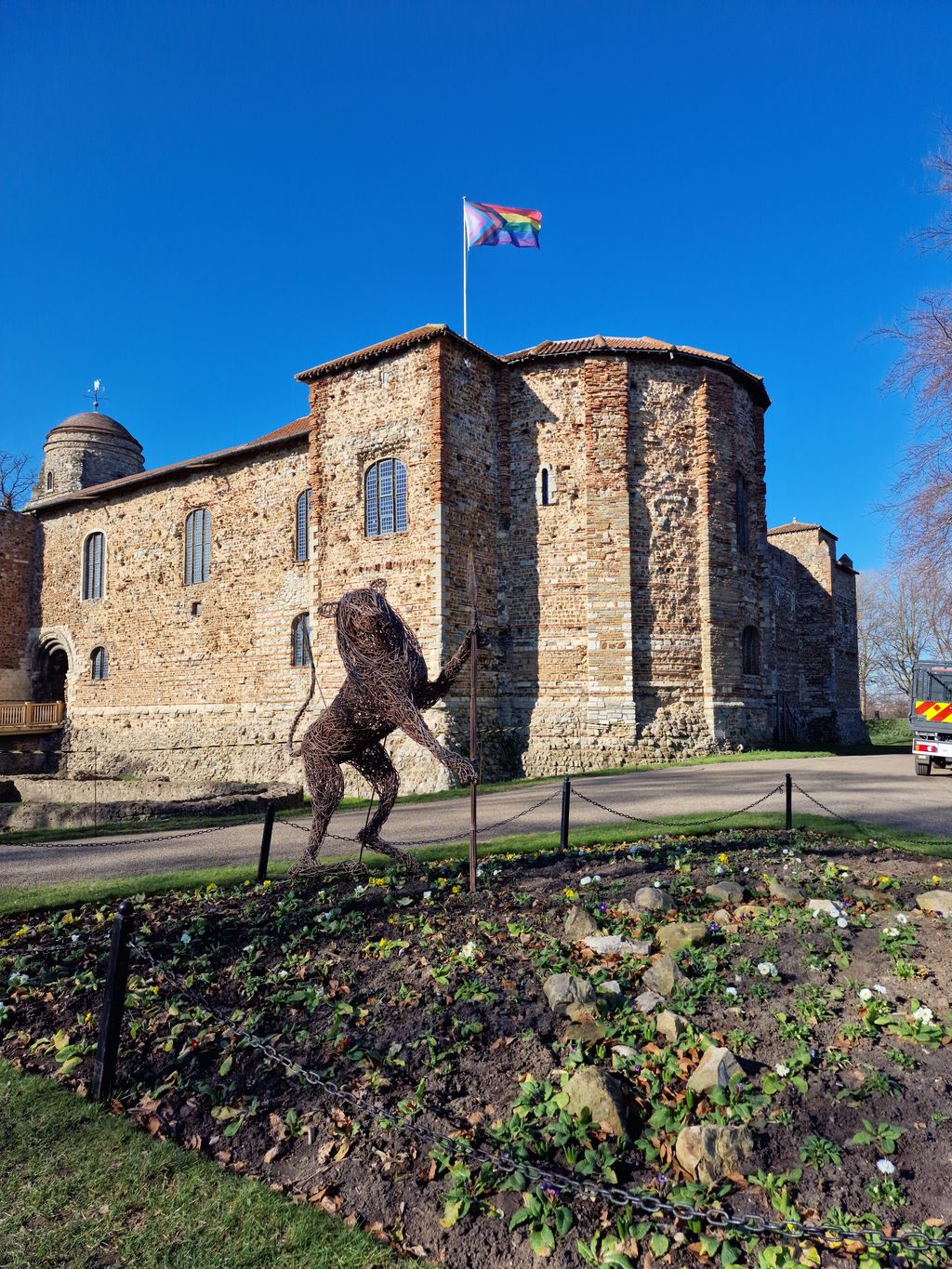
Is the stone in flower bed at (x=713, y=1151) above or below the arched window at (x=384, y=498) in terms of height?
below

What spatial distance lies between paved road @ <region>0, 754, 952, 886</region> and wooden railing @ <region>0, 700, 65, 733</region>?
19.6 metres

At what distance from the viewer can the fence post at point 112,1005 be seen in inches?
150

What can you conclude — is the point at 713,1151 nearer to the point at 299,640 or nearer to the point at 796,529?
the point at 299,640

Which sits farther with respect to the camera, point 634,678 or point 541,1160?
point 634,678

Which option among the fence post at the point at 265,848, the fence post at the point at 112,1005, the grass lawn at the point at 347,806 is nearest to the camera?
the fence post at the point at 112,1005

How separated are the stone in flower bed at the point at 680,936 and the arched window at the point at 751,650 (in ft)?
53.0

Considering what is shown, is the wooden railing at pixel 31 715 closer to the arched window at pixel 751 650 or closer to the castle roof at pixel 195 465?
the castle roof at pixel 195 465

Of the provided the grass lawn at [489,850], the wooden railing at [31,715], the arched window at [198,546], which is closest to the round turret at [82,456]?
the wooden railing at [31,715]

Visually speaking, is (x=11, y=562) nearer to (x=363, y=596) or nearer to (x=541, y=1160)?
(x=363, y=596)

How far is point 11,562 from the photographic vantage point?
1184 inches

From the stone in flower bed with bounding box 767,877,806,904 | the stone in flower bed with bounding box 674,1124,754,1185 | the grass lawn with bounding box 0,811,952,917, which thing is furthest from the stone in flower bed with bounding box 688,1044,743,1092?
the grass lawn with bounding box 0,811,952,917

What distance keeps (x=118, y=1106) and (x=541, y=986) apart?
2361mm

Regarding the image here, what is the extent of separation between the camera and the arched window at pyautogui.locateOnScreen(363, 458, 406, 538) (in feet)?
59.8

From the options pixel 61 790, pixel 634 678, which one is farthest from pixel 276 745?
pixel 634 678
